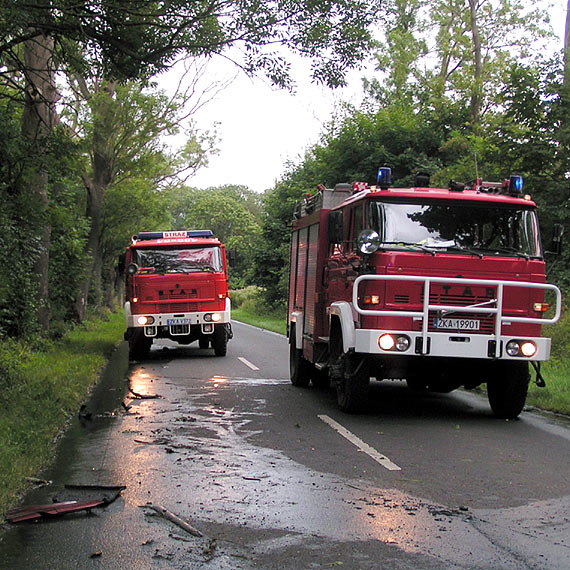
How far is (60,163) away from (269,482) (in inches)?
327

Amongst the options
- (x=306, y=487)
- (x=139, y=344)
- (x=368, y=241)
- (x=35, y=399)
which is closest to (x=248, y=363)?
(x=139, y=344)

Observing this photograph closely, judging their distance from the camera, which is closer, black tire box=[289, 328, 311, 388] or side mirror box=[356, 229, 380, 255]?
side mirror box=[356, 229, 380, 255]

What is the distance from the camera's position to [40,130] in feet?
43.9

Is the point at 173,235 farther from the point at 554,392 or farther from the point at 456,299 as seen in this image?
the point at 456,299

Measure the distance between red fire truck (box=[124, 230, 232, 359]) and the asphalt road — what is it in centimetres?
713

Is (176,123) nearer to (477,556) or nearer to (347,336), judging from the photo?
(347,336)

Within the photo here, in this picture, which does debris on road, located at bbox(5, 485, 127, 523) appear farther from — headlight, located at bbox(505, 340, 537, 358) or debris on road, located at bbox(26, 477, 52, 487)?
headlight, located at bbox(505, 340, 537, 358)

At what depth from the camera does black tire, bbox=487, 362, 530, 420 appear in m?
9.92

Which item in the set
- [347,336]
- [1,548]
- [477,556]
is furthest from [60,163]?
[477,556]

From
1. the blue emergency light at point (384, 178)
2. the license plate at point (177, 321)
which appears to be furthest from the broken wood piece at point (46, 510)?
the license plate at point (177, 321)

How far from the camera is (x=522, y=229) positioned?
10.0 metres

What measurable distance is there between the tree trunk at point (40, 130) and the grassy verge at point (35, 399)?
5.42ft

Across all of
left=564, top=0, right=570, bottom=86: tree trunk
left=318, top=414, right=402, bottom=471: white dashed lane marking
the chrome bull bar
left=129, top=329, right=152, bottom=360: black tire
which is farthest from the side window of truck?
left=564, top=0, right=570, bottom=86: tree trunk

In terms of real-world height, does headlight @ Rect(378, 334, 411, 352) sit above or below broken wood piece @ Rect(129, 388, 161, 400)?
above
